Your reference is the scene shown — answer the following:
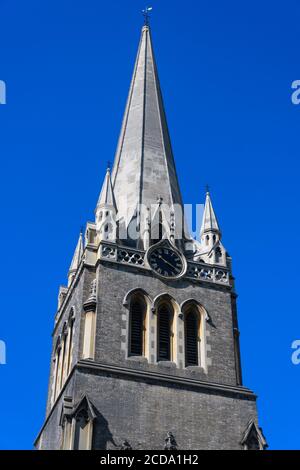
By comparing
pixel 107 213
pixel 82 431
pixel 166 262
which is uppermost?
pixel 107 213

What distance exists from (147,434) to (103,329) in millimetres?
4774

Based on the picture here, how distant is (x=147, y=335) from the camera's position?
37188mm

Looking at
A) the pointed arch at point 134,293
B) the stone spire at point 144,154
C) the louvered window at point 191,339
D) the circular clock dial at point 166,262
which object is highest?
the stone spire at point 144,154

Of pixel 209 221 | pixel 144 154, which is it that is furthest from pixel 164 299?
pixel 144 154

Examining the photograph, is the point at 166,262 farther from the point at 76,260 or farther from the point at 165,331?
the point at 76,260

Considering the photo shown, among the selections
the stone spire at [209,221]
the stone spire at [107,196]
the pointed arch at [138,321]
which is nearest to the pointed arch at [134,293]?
the pointed arch at [138,321]

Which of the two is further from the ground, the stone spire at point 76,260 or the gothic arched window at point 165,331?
the stone spire at point 76,260

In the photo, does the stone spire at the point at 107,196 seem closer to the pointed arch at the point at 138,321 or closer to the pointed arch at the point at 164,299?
the pointed arch at the point at 138,321

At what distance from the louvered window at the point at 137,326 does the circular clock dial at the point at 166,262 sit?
1.87m

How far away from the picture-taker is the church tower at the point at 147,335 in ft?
112

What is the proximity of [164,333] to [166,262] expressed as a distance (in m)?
3.48
